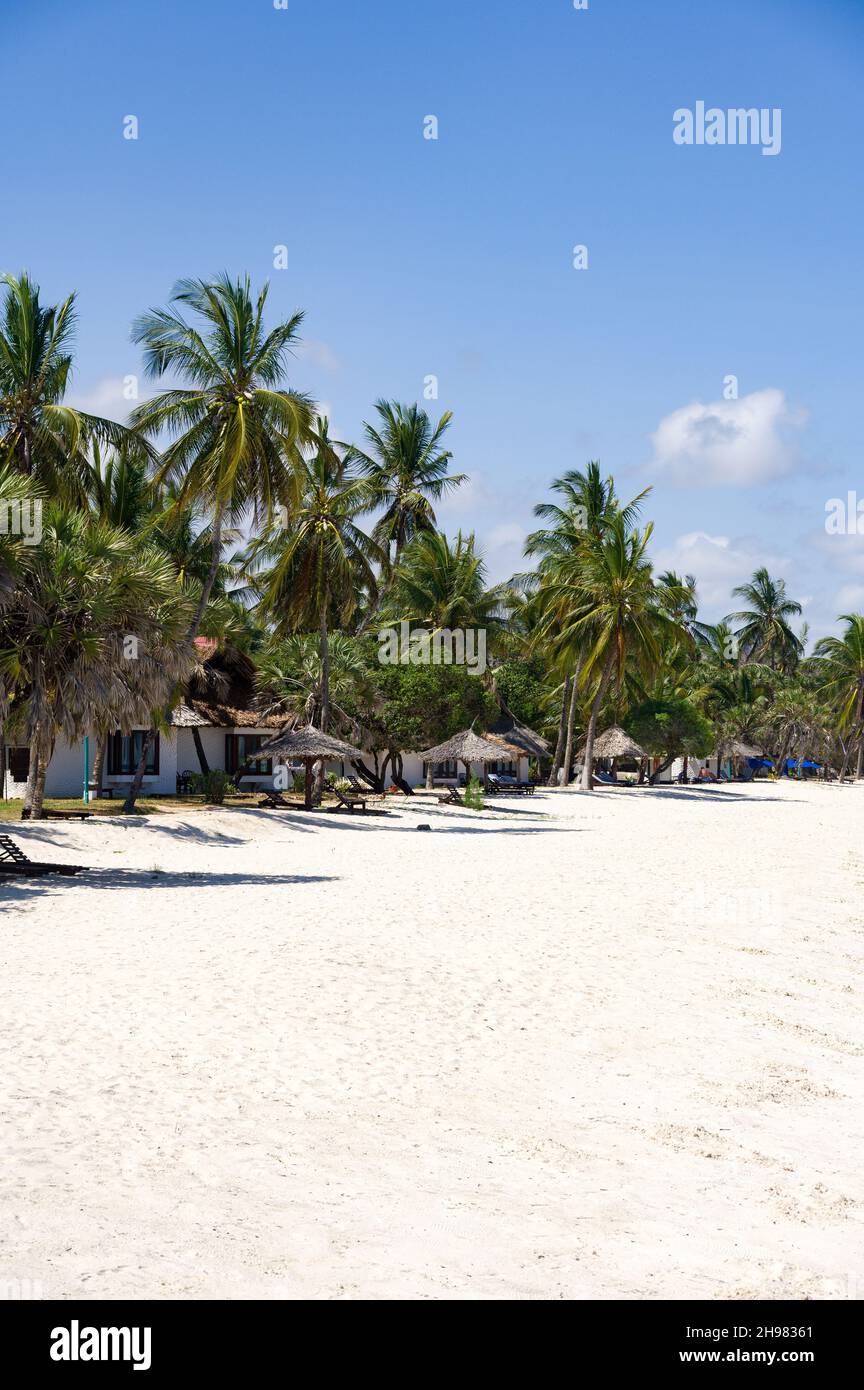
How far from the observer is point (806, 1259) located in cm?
451

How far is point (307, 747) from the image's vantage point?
28.9 metres

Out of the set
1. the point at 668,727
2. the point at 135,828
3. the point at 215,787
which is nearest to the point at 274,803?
the point at 215,787

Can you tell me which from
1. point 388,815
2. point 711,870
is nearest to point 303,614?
point 388,815

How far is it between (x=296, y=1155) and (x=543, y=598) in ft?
137

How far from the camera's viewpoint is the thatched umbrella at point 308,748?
28.8m

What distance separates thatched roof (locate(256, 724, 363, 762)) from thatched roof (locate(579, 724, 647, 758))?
2381 cm

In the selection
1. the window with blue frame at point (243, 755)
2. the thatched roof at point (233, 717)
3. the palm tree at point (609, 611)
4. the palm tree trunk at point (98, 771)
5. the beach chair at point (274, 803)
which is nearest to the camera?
the beach chair at point (274, 803)

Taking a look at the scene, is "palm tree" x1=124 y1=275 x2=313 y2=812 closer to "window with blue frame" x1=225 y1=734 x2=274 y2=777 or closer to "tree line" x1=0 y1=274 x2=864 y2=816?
"tree line" x1=0 y1=274 x2=864 y2=816

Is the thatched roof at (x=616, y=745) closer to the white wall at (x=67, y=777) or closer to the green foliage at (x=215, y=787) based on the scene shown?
the white wall at (x=67, y=777)

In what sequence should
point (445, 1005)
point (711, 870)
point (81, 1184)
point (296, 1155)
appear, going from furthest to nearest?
point (711, 870) < point (445, 1005) < point (296, 1155) < point (81, 1184)

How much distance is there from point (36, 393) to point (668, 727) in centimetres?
3501

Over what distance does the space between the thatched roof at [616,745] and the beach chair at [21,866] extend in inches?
1473

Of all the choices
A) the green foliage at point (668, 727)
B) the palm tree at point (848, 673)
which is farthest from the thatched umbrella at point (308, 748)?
the palm tree at point (848, 673)
